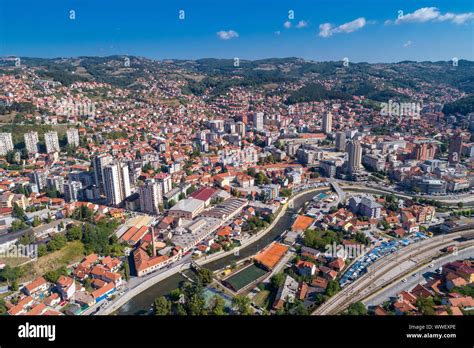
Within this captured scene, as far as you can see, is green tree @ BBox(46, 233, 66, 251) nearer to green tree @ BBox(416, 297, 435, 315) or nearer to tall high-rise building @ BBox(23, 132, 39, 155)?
green tree @ BBox(416, 297, 435, 315)

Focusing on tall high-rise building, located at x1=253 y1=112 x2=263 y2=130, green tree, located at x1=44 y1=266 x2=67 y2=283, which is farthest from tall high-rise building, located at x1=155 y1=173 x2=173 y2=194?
tall high-rise building, located at x1=253 y1=112 x2=263 y2=130

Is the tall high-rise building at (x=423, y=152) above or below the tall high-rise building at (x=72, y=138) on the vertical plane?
below

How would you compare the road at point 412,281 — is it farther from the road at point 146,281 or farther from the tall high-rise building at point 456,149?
the tall high-rise building at point 456,149

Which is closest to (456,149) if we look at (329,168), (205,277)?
(329,168)

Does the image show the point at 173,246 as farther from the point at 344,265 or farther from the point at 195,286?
the point at 344,265

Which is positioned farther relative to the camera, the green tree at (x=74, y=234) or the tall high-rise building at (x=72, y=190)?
the tall high-rise building at (x=72, y=190)

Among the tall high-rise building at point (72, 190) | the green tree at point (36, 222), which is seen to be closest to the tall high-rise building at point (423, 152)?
the tall high-rise building at point (72, 190)
